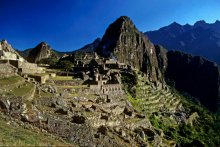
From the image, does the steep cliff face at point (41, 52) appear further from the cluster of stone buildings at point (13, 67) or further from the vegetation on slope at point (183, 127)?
the cluster of stone buildings at point (13, 67)

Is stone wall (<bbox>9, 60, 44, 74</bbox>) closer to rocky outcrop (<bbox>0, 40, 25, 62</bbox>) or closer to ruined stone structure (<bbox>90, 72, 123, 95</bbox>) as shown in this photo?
rocky outcrop (<bbox>0, 40, 25, 62</bbox>)

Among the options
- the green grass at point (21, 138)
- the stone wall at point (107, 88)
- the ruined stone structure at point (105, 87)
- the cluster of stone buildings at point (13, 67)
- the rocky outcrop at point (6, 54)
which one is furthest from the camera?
the ruined stone structure at point (105, 87)

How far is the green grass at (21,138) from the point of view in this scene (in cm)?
1690

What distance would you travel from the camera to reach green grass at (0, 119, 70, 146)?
1690 centimetres

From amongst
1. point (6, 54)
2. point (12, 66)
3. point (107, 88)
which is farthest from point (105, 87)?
point (12, 66)

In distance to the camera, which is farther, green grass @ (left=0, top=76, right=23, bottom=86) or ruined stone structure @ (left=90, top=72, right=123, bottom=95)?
ruined stone structure @ (left=90, top=72, right=123, bottom=95)

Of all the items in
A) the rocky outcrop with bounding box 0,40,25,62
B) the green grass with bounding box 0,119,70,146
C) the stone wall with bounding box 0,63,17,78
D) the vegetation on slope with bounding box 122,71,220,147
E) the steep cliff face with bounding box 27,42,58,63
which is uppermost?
the steep cliff face with bounding box 27,42,58,63

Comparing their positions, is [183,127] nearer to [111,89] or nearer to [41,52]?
[111,89]

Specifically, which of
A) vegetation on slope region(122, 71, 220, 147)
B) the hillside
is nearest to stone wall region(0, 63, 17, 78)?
the hillside

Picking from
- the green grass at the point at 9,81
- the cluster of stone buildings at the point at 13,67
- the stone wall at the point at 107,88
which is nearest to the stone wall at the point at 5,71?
the cluster of stone buildings at the point at 13,67

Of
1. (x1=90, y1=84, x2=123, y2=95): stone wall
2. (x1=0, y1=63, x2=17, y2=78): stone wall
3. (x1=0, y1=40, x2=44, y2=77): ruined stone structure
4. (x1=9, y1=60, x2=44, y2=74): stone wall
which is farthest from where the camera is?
(x1=90, y1=84, x2=123, y2=95): stone wall

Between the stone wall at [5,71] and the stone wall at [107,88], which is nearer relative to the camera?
the stone wall at [5,71]

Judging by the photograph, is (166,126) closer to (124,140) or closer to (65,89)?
(65,89)

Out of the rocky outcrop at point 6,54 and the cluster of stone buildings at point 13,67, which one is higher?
the rocky outcrop at point 6,54
